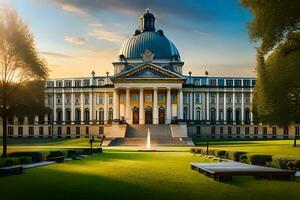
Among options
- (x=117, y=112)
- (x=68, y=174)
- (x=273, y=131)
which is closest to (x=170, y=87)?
(x=117, y=112)

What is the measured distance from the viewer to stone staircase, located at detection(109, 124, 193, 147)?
89125 millimetres

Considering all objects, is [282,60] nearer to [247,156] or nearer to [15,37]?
[247,156]

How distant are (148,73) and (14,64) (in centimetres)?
6444

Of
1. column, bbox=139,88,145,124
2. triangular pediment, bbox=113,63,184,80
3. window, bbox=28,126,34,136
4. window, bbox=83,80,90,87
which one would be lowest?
window, bbox=28,126,34,136

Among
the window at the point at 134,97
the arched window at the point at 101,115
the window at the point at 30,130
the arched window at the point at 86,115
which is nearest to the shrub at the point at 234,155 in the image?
the window at the point at 134,97

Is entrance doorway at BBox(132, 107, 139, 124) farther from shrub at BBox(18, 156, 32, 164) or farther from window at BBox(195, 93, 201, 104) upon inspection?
shrub at BBox(18, 156, 32, 164)

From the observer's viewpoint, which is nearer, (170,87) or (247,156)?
(247,156)

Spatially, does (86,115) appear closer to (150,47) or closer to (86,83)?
(86,83)

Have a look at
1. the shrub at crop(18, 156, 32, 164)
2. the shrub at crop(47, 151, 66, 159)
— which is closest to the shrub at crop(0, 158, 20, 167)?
the shrub at crop(18, 156, 32, 164)

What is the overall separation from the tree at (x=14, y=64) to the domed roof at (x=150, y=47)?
7620 centimetres

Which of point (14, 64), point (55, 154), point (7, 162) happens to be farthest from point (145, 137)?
point (7, 162)

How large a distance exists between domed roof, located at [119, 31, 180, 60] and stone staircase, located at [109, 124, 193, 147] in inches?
987

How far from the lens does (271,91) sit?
141 ft

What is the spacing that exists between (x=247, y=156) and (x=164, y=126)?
230 feet
